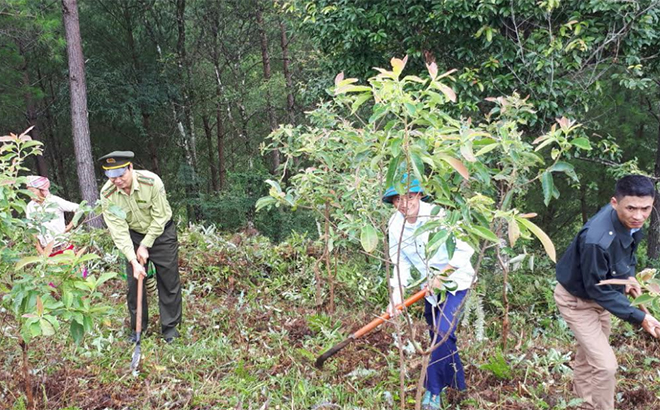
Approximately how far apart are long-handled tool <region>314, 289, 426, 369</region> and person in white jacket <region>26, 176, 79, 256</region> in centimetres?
181

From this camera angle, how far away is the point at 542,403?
2.98m

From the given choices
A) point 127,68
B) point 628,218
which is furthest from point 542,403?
point 127,68

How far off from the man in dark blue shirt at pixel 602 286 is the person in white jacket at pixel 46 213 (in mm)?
2909

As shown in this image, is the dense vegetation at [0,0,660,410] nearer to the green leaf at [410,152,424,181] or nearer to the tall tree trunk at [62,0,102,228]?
the green leaf at [410,152,424,181]

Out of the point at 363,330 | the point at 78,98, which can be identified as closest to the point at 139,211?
the point at 363,330

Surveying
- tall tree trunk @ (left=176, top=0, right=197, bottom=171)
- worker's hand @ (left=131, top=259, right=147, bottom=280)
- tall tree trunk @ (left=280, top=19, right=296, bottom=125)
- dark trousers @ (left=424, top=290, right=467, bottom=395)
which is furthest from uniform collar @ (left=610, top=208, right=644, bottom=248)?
tall tree trunk @ (left=176, top=0, right=197, bottom=171)

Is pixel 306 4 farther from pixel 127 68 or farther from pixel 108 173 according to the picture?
pixel 127 68

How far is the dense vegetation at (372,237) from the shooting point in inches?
81.2

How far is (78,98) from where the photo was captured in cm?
937

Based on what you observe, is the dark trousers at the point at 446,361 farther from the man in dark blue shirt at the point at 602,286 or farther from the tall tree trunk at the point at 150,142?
the tall tree trunk at the point at 150,142

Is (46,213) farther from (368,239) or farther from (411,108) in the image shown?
(411,108)

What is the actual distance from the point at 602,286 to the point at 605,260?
168mm

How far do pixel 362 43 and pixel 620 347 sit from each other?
14.7 ft

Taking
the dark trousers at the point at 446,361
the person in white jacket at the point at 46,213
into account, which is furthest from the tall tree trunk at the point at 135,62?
the dark trousers at the point at 446,361
